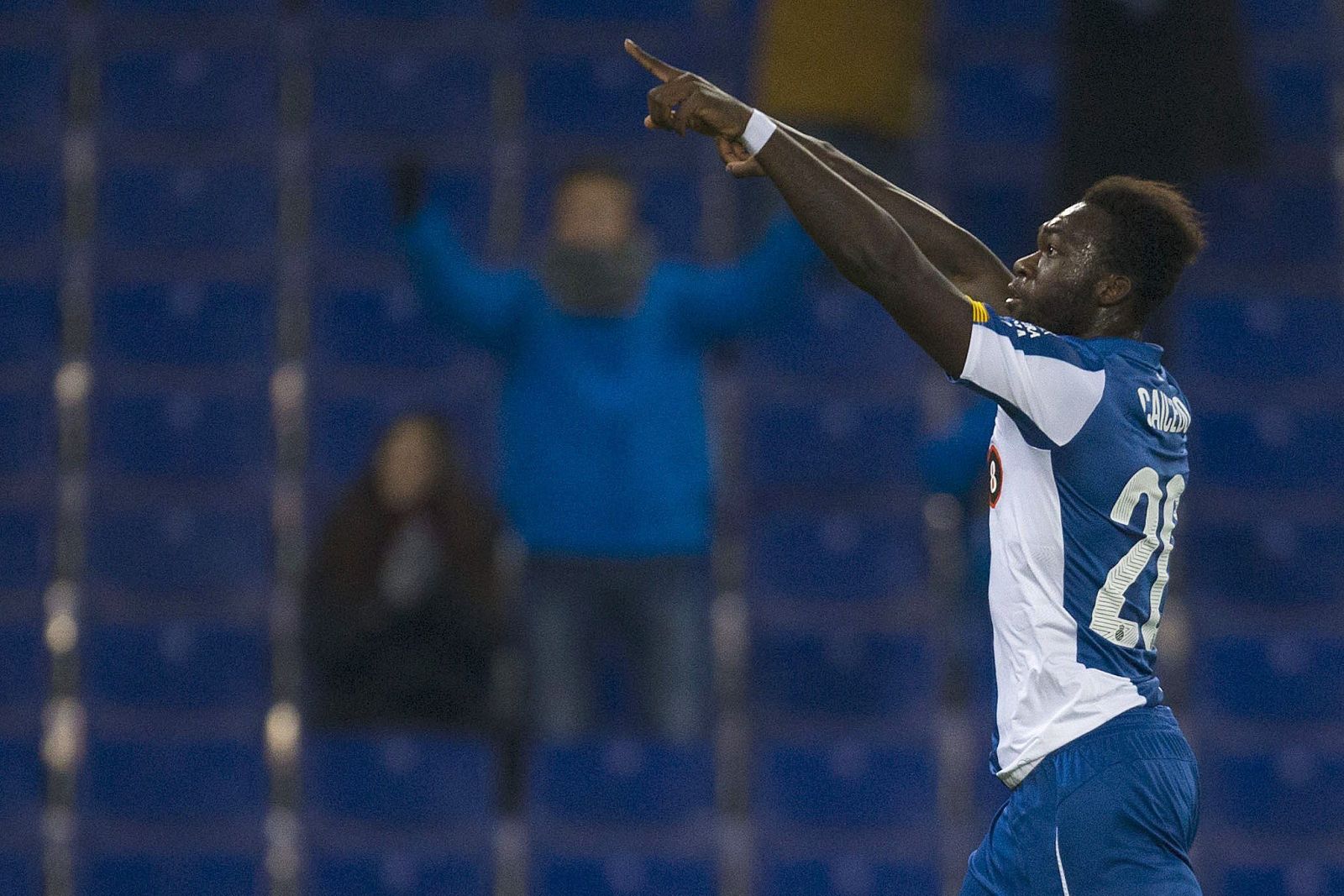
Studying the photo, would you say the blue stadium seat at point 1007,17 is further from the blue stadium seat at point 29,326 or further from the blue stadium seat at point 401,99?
the blue stadium seat at point 29,326

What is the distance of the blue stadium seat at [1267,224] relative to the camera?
7.52 meters

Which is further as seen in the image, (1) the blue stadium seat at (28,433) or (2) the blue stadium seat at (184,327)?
(2) the blue stadium seat at (184,327)

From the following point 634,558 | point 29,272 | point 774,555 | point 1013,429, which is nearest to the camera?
point 1013,429

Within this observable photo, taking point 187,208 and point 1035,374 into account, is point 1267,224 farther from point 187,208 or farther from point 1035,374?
point 1035,374

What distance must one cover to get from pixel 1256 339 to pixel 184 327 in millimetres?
4023

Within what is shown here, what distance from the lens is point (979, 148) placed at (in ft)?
25.1

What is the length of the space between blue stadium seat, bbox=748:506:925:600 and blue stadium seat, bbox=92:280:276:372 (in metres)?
2.00

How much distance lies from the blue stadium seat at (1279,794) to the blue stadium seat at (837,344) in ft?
5.98

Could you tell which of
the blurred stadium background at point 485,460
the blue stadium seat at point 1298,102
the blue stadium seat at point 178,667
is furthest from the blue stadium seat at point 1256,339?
the blue stadium seat at point 178,667

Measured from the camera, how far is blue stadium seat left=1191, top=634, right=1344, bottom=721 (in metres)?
6.64

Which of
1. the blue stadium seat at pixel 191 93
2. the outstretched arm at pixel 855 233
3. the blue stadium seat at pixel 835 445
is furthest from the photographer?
the blue stadium seat at pixel 191 93

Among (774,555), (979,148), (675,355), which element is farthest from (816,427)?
(979,148)

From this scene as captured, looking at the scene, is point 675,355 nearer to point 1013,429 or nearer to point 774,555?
point 774,555

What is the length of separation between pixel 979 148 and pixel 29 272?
3.70 metres
